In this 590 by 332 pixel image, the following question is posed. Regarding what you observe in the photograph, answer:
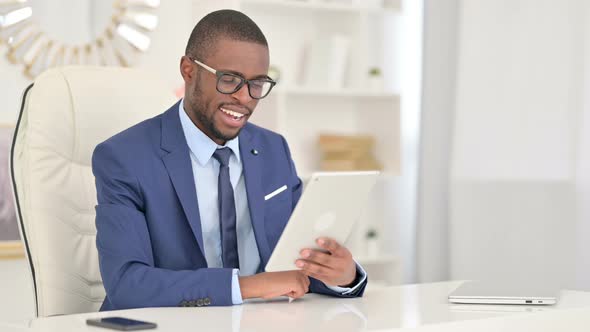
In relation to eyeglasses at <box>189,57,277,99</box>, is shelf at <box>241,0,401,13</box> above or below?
above

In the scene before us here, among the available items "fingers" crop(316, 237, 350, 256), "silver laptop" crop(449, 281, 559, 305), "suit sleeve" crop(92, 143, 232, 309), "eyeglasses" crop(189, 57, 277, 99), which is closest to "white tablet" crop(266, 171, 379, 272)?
"fingers" crop(316, 237, 350, 256)

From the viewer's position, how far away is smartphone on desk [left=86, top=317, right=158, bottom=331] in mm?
1427

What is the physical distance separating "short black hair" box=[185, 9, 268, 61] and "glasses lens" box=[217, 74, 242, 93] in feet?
0.31

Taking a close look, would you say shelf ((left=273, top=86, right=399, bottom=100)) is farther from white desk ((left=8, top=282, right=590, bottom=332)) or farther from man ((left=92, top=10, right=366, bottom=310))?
white desk ((left=8, top=282, right=590, bottom=332))

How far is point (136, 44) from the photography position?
3.88 m

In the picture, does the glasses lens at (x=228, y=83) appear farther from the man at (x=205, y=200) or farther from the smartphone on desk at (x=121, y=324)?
the smartphone on desk at (x=121, y=324)

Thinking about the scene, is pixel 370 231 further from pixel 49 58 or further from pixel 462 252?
pixel 49 58

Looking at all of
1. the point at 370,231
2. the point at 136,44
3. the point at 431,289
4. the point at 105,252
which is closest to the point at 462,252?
the point at 370,231

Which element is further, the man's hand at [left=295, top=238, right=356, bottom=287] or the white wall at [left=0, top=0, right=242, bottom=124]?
the white wall at [left=0, top=0, right=242, bottom=124]

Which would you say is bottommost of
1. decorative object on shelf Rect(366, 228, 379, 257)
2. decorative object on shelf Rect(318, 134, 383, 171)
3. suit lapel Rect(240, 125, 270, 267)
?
decorative object on shelf Rect(366, 228, 379, 257)

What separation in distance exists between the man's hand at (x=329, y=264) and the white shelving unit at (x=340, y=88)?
2.16 metres

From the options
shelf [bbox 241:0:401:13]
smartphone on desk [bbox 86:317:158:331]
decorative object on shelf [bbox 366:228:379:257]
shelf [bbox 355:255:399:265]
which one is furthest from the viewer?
decorative object on shelf [bbox 366:228:379:257]

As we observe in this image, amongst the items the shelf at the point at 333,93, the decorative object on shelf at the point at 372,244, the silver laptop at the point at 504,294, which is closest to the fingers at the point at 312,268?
the silver laptop at the point at 504,294

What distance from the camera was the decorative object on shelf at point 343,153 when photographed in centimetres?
430
